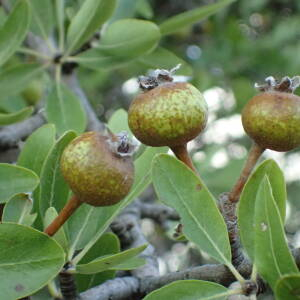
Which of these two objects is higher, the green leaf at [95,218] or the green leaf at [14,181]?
the green leaf at [14,181]

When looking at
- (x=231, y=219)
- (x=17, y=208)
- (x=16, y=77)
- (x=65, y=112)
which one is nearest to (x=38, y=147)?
→ (x=17, y=208)

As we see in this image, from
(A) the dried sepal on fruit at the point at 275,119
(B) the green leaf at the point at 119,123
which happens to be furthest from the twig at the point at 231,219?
(B) the green leaf at the point at 119,123

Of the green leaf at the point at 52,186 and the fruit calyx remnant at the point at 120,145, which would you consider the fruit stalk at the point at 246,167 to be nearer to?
the fruit calyx remnant at the point at 120,145

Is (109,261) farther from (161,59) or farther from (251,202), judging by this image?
(161,59)

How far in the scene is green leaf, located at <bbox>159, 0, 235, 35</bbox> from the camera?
1.84m

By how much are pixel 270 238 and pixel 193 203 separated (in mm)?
184

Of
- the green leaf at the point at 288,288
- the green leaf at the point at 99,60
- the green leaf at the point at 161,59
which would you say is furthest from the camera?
the green leaf at the point at 161,59

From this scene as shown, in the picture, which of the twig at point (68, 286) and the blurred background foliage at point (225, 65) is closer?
the twig at point (68, 286)

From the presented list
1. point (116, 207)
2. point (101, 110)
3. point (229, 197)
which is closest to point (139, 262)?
point (116, 207)

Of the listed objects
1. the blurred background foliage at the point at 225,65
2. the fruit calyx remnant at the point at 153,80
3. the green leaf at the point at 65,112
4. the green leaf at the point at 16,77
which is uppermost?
the fruit calyx remnant at the point at 153,80

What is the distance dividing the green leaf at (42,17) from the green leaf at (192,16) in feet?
1.38

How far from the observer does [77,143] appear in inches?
40.2

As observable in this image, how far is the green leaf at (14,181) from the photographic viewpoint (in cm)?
117

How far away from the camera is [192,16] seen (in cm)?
187
